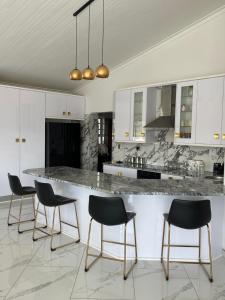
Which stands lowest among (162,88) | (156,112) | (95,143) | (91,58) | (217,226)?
(217,226)

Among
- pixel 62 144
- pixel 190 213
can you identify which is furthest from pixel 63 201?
pixel 62 144

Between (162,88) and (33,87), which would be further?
(33,87)

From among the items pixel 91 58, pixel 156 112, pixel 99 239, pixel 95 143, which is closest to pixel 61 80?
pixel 91 58

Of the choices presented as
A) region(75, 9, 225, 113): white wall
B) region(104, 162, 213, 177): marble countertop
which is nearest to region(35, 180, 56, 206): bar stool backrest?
region(104, 162, 213, 177): marble countertop

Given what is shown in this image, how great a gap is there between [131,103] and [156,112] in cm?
52

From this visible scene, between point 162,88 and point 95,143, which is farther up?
point 162,88

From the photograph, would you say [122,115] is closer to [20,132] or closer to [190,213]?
[20,132]

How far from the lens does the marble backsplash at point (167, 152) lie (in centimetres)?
475

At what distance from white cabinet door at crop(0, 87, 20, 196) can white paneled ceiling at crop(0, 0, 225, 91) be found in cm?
52

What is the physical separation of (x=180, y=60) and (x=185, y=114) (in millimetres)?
1030

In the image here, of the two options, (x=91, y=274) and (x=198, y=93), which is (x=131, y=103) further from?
(x=91, y=274)

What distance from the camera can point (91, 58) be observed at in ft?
17.8

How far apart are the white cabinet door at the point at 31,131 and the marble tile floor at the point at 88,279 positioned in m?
2.56

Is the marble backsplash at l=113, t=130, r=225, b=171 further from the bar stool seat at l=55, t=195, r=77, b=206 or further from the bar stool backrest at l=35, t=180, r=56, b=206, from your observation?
the bar stool backrest at l=35, t=180, r=56, b=206
